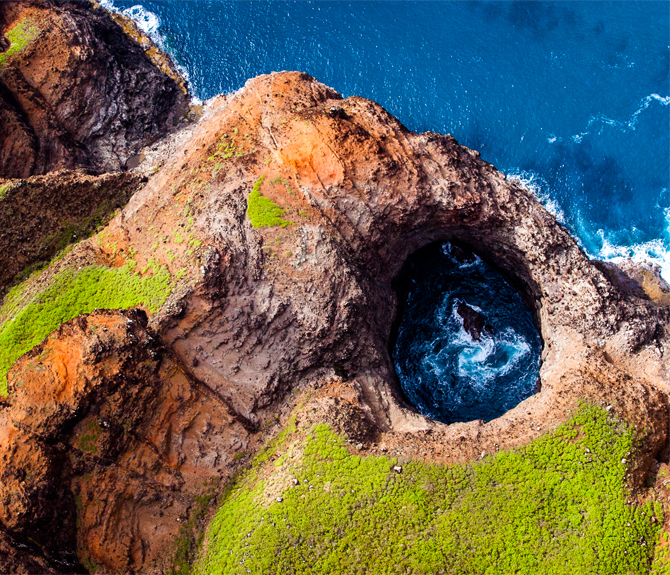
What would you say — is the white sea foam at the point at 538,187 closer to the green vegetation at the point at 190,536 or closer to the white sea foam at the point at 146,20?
the white sea foam at the point at 146,20

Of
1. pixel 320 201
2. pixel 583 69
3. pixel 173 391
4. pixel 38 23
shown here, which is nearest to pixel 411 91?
pixel 583 69

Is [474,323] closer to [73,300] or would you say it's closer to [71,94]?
[73,300]

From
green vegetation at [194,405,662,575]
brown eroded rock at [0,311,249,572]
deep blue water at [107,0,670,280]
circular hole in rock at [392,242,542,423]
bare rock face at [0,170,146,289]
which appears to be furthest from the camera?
deep blue water at [107,0,670,280]

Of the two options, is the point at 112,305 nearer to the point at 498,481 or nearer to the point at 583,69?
the point at 498,481

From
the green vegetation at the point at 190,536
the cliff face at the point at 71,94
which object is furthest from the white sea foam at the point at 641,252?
the cliff face at the point at 71,94

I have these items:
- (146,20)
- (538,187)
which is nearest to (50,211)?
(146,20)

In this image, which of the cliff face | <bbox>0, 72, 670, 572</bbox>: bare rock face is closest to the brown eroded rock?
<bbox>0, 72, 670, 572</bbox>: bare rock face

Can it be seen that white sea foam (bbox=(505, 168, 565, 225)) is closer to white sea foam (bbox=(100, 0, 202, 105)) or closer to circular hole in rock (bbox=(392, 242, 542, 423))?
circular hole in rock (bbox=(392, 242, 542, 423))
